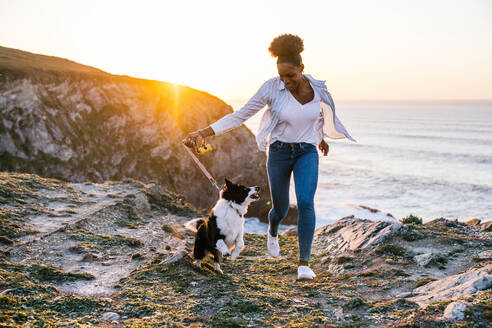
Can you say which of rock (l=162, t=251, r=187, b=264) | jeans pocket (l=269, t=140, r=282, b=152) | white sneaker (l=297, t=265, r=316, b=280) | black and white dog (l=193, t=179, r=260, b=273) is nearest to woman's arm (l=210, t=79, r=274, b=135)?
jeans pocket (l=269, t=140, r=282, b=152)

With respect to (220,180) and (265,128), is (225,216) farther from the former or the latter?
(220,180)

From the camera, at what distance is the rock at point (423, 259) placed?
520cm

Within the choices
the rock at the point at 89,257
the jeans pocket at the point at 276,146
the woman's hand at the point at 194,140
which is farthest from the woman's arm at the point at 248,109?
the rock at the point at 89,257

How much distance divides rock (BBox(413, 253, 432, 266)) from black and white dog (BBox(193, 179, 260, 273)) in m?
2.43

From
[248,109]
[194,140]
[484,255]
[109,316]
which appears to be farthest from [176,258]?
[484,255]

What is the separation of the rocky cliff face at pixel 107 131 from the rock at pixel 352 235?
1959 cm

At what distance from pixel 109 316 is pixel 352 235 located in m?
4.54

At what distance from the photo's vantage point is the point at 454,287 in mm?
3785

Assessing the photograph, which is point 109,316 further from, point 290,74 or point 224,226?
point 290,74

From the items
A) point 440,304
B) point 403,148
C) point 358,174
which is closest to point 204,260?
point 440,304

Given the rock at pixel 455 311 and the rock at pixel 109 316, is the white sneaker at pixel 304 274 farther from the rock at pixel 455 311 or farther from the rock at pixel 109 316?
the rock at pixel 109 316

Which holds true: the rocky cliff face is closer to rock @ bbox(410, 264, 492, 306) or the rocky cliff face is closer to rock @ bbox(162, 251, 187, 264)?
rock @ bbox(162, 251, 187, 264)

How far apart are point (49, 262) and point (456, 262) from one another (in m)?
5.81

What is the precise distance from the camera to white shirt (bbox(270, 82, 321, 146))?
463 cm
